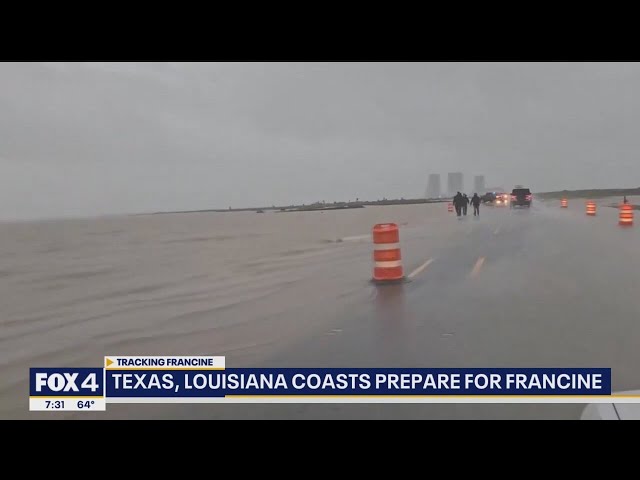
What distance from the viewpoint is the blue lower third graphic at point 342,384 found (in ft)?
15.8

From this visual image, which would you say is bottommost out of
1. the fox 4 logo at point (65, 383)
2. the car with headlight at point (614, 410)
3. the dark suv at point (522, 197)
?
the car with headlight at point (614, 410)

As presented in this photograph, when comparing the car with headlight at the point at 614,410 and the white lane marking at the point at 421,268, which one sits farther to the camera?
the white lane marking at the point at 421,268

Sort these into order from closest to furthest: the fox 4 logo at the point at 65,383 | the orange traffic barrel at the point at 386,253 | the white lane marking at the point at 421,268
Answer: the fox 4 logo at the point at 65,383
the orange traffic barrel at the point at 386,253
the white lane marking at the point at 421,268

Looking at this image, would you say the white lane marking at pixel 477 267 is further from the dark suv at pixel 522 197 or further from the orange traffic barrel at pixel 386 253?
the dark suv at pixel 522 197

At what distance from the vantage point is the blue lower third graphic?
4.80 metres

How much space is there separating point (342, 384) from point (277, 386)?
60 centimetres

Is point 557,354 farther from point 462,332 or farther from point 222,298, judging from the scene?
point 222,298

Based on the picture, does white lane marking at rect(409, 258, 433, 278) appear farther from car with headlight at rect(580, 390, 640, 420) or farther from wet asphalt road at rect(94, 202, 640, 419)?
car with headlight at rect(580, 390, 640, 420)

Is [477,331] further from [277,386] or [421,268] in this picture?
[421,268]

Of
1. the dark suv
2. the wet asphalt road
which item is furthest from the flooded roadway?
the dark suv

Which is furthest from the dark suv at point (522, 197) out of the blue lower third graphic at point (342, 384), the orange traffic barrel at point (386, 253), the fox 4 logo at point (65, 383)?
the fox 4 logo at point (65, 383)

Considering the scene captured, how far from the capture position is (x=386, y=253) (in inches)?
491

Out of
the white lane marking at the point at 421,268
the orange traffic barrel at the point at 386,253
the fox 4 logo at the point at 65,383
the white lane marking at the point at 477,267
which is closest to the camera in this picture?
the fox 4 logo at the point at 65,383

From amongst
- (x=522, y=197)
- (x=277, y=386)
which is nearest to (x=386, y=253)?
(x=277, y=386)
